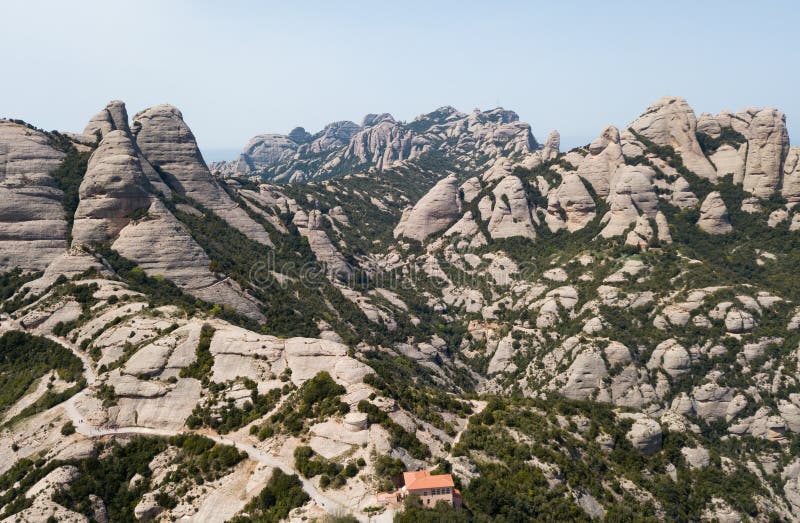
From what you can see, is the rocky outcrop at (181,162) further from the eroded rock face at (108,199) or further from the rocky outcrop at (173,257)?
the rocky outcrop at (173,257)

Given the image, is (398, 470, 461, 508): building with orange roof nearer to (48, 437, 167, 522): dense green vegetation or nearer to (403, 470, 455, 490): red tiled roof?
(403, 470, 455, 490): red tiled roof

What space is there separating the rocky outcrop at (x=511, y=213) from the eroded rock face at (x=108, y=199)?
3763 inches

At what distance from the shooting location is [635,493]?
202 ft

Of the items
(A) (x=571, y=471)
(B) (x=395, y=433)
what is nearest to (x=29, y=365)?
(B) (x=395, y=433)

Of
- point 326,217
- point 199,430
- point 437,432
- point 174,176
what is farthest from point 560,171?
point 199,430

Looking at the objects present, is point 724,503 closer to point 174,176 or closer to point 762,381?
point 762,381

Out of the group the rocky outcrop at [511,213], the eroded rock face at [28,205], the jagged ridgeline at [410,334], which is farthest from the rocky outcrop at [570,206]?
the eroded rock face at [28,205]

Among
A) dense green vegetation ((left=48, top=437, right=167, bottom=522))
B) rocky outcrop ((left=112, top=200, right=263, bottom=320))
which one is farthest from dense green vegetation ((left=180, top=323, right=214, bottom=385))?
rocky outcrop ((left=112, top=200, right=263, bottom=320))

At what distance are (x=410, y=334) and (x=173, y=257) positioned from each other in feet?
181

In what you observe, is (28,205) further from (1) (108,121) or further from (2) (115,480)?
(2) (115,480)

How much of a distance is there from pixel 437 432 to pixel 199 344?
34.4 metres

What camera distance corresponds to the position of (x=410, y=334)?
125000 millimetres

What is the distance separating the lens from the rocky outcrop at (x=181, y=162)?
13725 centimetres

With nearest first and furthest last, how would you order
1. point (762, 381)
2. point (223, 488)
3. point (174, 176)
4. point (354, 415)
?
point (223, 488) < point (354, 415) < point (762, 381) < point (174, 176)
